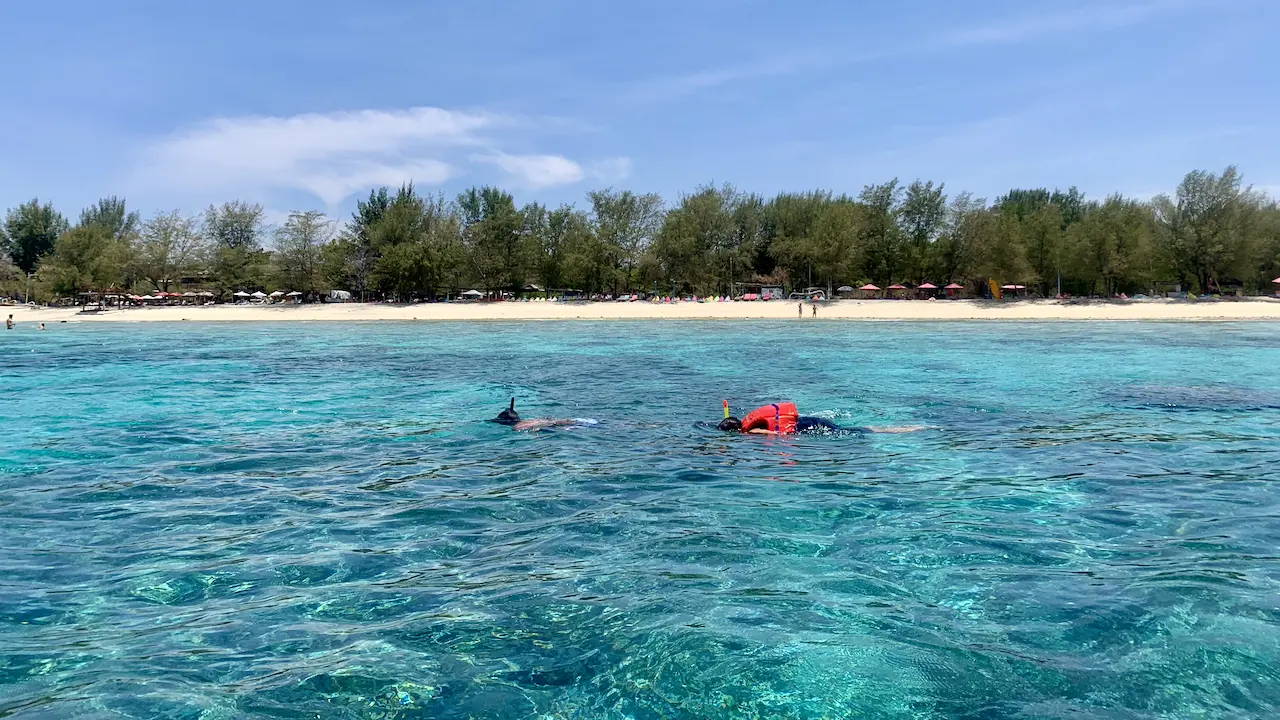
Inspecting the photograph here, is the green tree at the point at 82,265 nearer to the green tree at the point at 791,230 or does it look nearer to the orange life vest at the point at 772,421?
the green tree at the point at 791,230

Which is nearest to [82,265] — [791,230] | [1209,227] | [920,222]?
[791,230]

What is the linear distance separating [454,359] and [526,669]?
92.2ft

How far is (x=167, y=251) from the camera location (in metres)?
91.1

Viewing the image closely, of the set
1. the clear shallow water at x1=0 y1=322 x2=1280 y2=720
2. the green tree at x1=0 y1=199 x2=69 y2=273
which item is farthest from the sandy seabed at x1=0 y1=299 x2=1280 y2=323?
the clear shallow water at x1=0 y1=322 x2=1280 y2=720

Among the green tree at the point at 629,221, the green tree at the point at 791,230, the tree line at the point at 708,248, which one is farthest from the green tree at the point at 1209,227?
the green tree at the point at 629,221

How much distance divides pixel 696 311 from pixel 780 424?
5753 cm

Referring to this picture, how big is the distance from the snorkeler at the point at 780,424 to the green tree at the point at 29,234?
408 feet

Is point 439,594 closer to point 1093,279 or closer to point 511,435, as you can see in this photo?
point 511,435

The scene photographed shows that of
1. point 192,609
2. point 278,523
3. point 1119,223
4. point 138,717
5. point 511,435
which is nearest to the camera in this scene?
point 138,717

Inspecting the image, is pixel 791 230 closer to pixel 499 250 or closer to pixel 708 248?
pixel 708 248

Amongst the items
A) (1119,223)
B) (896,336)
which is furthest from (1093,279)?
(896,336)

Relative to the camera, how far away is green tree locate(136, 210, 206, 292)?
8969cm

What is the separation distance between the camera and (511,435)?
15.2 metres

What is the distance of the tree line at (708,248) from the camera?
7488 centimetres
